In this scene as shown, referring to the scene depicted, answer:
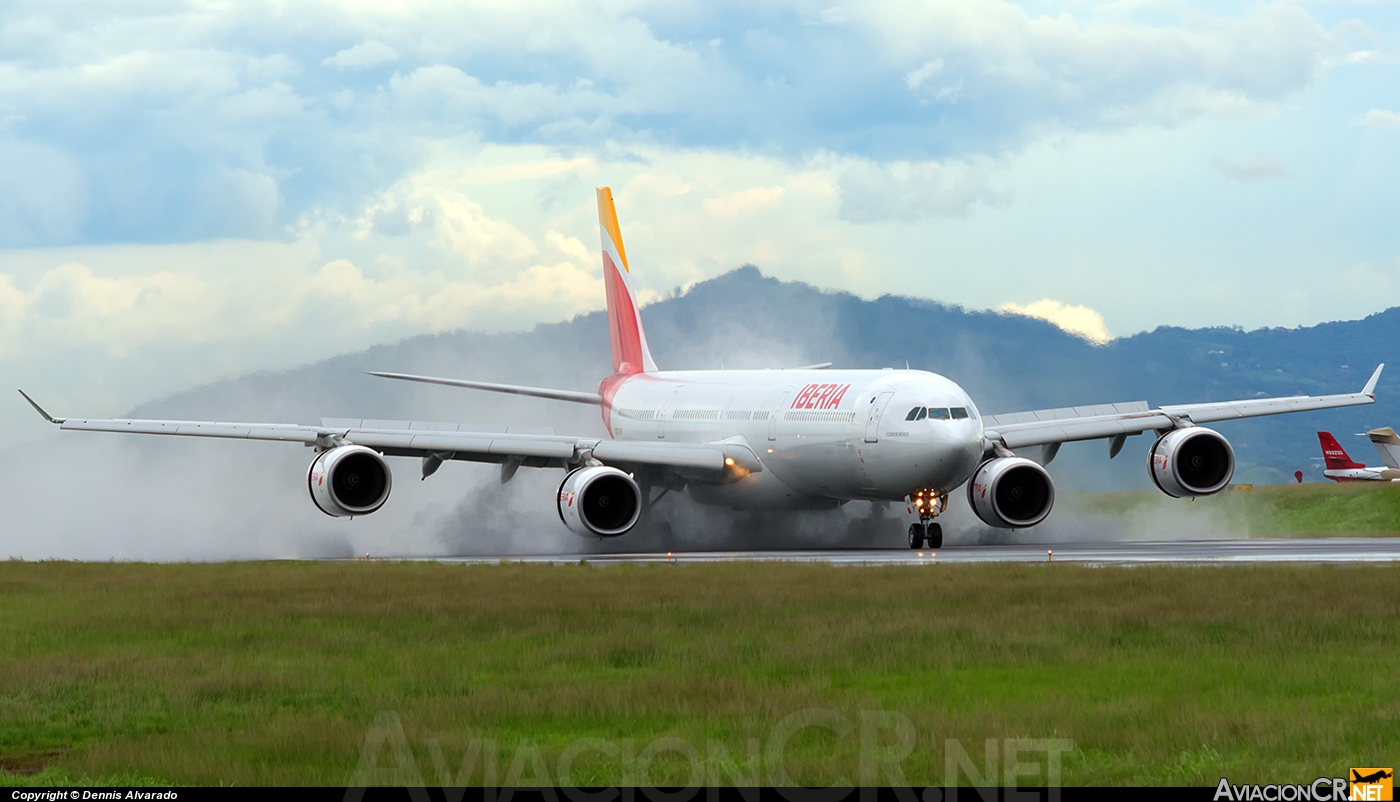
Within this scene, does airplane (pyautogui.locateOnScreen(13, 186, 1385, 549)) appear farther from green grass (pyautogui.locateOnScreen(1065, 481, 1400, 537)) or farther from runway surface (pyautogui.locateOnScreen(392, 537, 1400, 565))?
green grass (pyautogui.locateOnScreen(1065, 481, 1400, 537))

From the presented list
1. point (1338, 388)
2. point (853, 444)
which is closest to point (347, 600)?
point (853, 444)

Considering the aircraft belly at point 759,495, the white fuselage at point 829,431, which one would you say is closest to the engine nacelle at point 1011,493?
the white fuselage at point 829,431

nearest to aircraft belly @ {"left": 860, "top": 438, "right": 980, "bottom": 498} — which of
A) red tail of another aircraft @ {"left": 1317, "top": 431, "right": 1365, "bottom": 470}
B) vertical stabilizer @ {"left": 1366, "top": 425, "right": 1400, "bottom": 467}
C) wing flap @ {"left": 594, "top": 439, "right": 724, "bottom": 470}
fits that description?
wing flap @ {"left": 594, "top": 439, "right": 724, "bottom": 470}

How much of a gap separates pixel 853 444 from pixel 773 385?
5659mm

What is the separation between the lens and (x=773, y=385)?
4022 centimetres

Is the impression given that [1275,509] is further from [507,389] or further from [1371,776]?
[1371,776]

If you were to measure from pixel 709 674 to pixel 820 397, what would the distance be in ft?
76.5

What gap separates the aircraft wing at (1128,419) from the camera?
3928cm

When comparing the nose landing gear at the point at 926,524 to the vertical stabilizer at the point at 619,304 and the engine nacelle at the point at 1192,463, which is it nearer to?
the engine nacelle at the point at 1192,463

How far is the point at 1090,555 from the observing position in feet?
99.9

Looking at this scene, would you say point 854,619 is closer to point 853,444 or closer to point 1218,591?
point 1218,591

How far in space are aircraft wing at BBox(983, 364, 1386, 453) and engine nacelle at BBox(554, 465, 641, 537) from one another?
839cm

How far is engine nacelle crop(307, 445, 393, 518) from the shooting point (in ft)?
118

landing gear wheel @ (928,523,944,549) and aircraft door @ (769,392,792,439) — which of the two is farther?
aircraft door @ (769,392,792,439)
